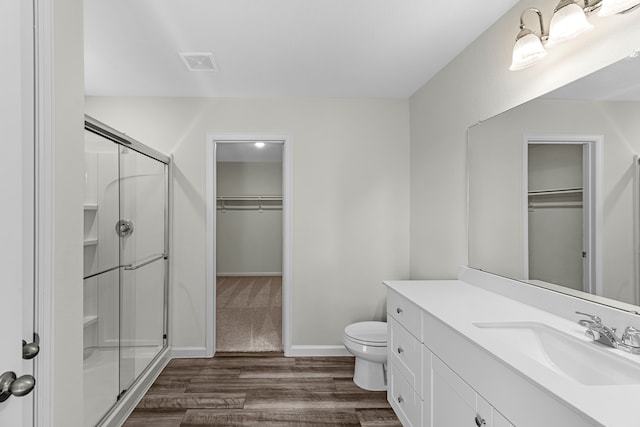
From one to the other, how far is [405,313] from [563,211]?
0.94 m

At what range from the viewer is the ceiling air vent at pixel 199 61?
2.35 m

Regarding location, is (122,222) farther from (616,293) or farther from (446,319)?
(616,293)

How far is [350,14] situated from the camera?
6.30ft

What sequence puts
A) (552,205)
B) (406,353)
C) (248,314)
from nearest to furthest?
(552,205)
(406,353)
(248,314)

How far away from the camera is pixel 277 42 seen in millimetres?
2215

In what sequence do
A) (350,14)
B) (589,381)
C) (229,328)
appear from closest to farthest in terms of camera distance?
(589,381) → (350,14) → (229,328)

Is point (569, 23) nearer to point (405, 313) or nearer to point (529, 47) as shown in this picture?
point (529, 47)

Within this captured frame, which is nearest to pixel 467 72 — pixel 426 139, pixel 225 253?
pixel 426 139

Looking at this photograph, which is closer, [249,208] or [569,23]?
[569,23]

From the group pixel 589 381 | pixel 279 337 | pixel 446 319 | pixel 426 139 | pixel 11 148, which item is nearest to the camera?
pixel 11 148

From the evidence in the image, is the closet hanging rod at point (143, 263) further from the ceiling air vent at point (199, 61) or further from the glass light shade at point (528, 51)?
the glass light shade at point (528, 51)

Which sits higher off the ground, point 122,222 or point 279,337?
point 122,222

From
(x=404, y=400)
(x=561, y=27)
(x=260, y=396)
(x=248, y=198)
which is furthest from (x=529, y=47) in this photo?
(x=248, y=198)

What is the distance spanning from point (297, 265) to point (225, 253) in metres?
4.04
